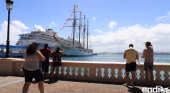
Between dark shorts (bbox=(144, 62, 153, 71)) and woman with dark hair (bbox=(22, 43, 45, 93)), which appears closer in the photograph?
woman with dark hair (bbox=(22, 43, 45, 93))

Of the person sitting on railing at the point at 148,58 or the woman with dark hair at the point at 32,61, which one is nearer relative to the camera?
the woman with dark hair at the point at 32,61

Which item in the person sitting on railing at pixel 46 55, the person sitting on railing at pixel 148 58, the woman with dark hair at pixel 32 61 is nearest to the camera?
the woman with dark hair at pixel 32 61

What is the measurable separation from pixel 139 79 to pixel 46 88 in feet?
12.8

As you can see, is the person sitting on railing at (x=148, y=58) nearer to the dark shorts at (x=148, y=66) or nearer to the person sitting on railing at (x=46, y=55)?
the dark shorts at (x=148, y=66)

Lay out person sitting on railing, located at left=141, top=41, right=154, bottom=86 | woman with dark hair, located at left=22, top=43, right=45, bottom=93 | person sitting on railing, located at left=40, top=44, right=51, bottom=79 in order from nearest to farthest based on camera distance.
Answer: woman with dark hair, located at left=22, top=43, right=45, bottom=93 → person sitting on railing, located at left=141, top=41, right=154, bottom=86 → person sitting on railing, located at left=40, top=44, right=51, bottom=79

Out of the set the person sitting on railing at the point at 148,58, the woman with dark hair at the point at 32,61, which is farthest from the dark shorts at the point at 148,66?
the woman with dark hair at the point at 32,61

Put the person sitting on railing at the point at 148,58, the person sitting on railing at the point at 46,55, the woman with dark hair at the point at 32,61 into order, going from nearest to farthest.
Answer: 1. the woman with dark hair at the point at 32,61
2. the person sitting on railing at the point at 148,58
3. the person sitting on railing at the point at 46,55

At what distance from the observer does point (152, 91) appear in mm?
5746

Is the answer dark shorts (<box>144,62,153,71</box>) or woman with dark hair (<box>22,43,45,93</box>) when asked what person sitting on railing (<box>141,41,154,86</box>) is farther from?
woman with dark hair (<box>22,43,45,93</box>)

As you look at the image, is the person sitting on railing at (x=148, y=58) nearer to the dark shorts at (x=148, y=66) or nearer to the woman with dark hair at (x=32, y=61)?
the dark shorts at (x=148, y=66)

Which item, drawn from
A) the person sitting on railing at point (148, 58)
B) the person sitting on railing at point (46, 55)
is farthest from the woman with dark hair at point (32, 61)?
the person sitting on railing at point (148, 58)

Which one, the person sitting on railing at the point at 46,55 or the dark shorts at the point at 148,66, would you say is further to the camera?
the person sitting on railing at the point at 46,55

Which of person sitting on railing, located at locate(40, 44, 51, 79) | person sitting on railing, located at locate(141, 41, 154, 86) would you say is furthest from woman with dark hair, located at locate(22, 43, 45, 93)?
person sitting on railing, located at locate(141, 41, 154, 86)

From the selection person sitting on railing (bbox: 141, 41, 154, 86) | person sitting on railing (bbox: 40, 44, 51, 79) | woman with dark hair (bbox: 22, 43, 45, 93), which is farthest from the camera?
person sitting on railing (bbox: 40, 44, 51, 79)
